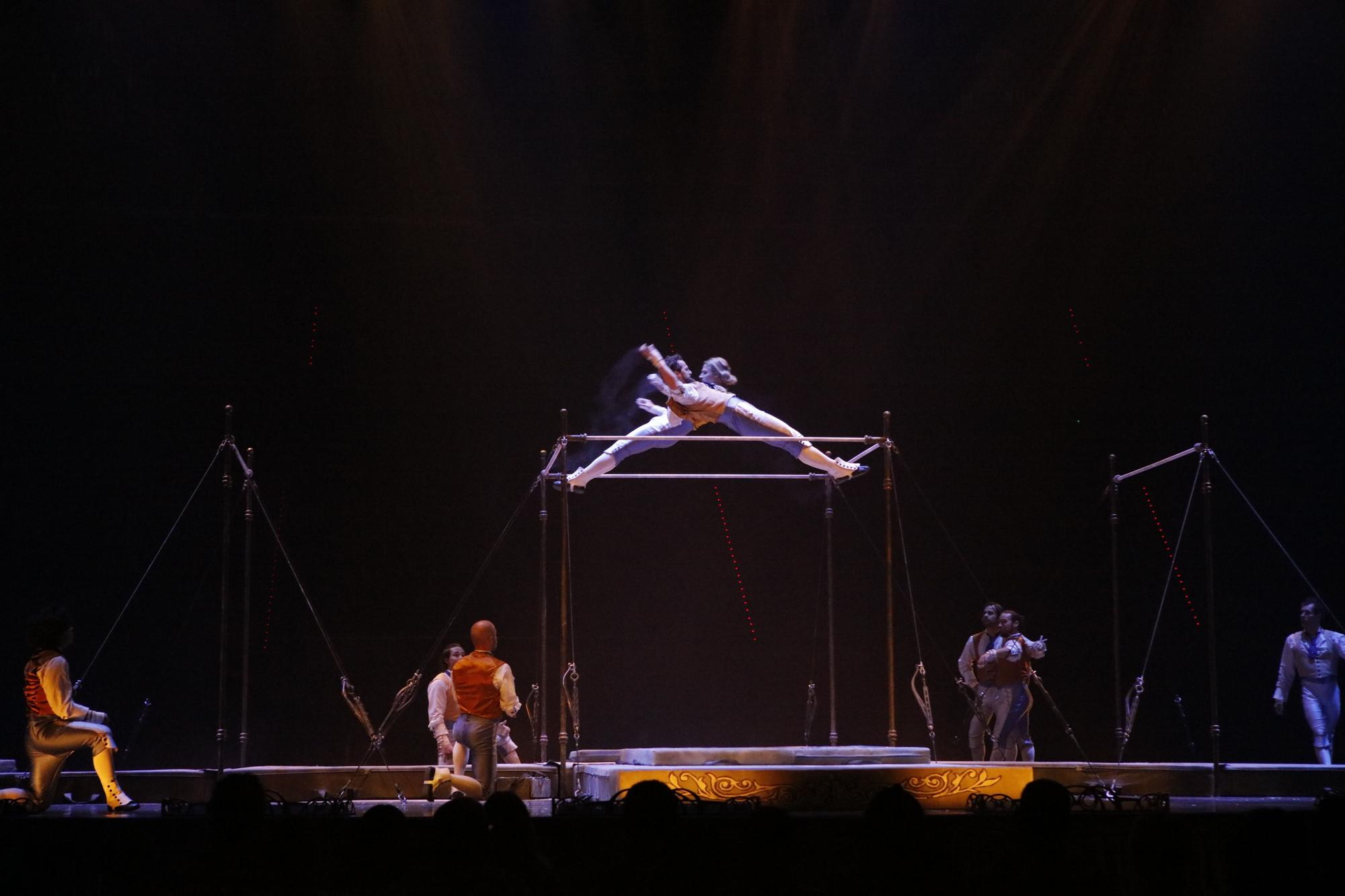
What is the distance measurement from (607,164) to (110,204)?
409cm

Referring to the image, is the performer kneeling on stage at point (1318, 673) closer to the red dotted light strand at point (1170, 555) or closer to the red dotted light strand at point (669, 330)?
the red dotted light strand at point (1170, 555)

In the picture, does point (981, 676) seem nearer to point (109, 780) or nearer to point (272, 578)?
point (272, 578)

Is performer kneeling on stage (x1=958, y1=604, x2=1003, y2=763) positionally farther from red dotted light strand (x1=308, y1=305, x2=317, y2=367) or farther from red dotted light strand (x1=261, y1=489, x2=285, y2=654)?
red dotted light strand (x1=308, y1=305, x2=317, y2=367)

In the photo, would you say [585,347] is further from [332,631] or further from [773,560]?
[332,631]

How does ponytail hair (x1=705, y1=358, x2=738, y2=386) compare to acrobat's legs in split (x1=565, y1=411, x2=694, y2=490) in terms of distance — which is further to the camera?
ponytail hair (x1=705, y1=358, x2=738, y2=386)

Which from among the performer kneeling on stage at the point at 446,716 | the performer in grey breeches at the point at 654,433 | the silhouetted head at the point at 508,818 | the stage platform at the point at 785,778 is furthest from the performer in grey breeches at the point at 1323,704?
the silhouetted head at the point at 508,818

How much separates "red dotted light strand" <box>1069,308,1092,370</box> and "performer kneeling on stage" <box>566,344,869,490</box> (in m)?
3.62

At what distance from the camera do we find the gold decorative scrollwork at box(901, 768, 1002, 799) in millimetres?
7395

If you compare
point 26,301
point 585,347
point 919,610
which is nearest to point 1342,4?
point 919,610

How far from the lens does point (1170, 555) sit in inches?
468

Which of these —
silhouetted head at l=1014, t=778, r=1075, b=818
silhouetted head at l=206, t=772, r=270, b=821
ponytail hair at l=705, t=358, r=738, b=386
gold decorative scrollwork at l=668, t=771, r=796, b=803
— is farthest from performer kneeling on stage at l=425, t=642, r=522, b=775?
silhouetted head at l=1014, t=778, r=1075, b=818

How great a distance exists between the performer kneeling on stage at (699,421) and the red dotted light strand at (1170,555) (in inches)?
156

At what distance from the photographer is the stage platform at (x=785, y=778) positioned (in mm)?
7145

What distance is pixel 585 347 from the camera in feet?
38.1
